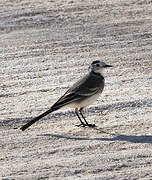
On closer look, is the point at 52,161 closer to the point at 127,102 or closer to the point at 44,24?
the point at 127,102

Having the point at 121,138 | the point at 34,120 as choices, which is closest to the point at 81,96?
the point at 34,120

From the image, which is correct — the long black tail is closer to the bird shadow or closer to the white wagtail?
the white wagtail

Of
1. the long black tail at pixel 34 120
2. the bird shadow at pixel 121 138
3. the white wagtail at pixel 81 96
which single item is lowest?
the bird shadow at pixel 121 138

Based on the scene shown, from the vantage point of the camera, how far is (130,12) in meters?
16.7

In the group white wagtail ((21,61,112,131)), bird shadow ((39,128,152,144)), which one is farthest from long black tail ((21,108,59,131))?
bird shadow ((39,128,152,144))

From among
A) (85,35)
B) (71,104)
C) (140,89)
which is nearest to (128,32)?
(85,35)

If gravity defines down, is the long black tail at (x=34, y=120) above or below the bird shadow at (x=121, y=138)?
above

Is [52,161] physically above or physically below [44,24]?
below

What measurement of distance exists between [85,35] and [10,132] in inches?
224

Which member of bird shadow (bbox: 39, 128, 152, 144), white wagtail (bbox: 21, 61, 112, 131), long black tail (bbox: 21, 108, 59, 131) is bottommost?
bird shadow (bbox: 39, 128, 152, 144)

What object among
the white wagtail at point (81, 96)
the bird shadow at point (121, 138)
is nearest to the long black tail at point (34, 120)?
the white wagtail at point (81, 96)

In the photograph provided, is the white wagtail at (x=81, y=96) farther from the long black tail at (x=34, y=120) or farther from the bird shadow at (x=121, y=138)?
the bird shadow at (x=121, y=138)

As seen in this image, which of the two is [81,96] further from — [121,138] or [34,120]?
[121,138]

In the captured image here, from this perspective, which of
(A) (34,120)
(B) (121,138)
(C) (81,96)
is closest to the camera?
(B) (121,138)
